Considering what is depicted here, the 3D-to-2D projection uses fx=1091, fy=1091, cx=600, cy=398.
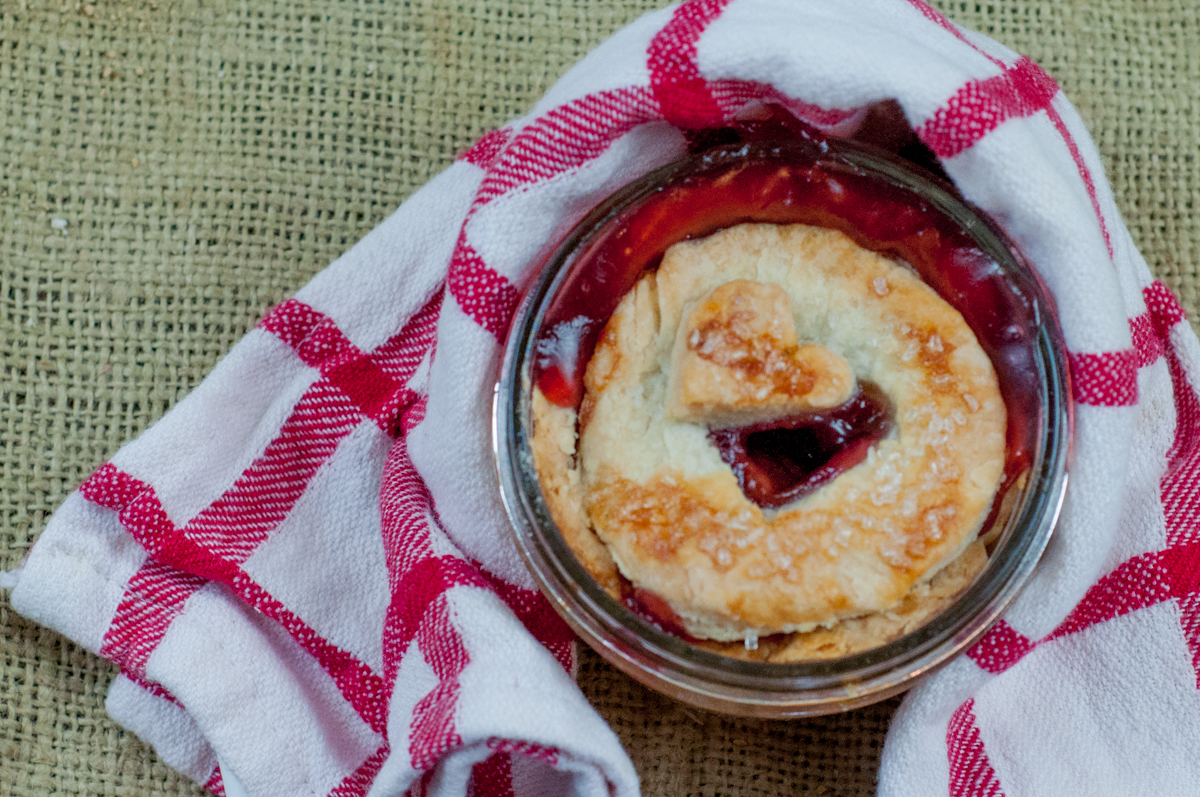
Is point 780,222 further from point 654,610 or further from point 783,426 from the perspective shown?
point 654,610

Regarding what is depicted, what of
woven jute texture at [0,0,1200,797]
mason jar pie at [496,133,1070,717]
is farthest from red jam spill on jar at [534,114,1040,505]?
woven jute texture at [0,0,1200,797]

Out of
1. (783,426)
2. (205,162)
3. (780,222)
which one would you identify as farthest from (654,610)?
(205,162)

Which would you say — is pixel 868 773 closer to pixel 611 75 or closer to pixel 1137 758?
pixel 1137 758

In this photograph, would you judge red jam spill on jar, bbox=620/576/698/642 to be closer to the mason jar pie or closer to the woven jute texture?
the mason jar pie

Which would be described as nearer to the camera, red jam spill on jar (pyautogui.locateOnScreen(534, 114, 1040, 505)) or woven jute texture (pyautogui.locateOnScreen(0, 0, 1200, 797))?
red jam spill on jar (pyautogui.locateOnScreen(534, 114, 1040, 505))

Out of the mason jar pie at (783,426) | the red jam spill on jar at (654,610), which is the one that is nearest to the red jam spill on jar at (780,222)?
the mason jar pie at (783,426)

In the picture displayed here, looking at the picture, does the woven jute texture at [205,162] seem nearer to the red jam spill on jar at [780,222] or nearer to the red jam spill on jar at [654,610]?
the red jam spill on jar at [780,222]

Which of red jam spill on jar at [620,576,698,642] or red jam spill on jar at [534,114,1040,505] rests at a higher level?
red jam spill on jar at [534,114,1040,505]
